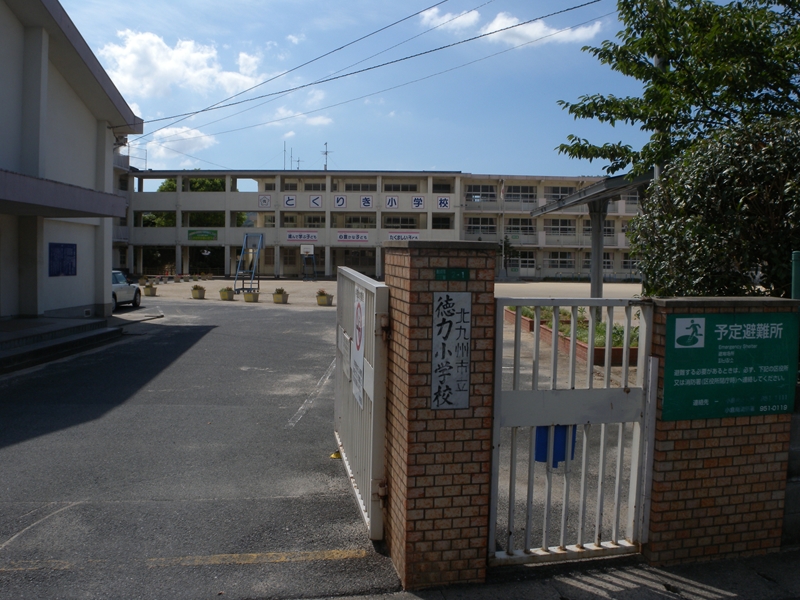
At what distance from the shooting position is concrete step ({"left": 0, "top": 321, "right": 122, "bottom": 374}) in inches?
472

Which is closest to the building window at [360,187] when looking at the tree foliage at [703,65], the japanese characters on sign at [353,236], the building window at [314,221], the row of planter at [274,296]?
the building window at [314,221]

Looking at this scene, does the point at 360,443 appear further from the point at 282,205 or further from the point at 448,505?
the point at 282,205

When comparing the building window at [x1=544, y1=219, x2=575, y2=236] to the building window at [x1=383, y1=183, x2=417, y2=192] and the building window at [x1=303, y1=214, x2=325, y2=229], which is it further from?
the building window at [x1=303, y1=214, x2=325, y2=229]

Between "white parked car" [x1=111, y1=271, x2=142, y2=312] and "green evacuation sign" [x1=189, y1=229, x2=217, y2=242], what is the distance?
31.9 metres

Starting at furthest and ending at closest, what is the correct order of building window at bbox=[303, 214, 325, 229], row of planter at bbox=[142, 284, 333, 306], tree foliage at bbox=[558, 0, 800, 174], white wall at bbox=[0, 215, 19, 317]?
building window at bbox=[303, 214, 325, 229] < row of planter at bbox=[142, 284, 333, 306] < white wall at bbox=[0, 215, 19, 317] < tree foliage at bbox=[558, 0, 800, 174]

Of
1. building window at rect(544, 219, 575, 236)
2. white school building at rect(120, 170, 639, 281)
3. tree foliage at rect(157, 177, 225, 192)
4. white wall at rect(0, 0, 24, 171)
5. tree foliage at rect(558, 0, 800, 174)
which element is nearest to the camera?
tree foliage at rect(558, 0, 800, 174)

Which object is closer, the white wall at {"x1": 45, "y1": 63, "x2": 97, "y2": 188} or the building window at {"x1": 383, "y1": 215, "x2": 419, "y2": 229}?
the white wall at {"x1": 45, "y1": 63, "x2": 97, "y2": 188}

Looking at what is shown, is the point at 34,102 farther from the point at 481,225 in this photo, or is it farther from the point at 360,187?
the point at 481,225

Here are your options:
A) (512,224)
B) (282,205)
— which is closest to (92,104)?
(282,205)

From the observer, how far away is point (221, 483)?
6105mm

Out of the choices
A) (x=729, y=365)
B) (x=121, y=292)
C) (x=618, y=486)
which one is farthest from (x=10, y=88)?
(x=729, y=365)

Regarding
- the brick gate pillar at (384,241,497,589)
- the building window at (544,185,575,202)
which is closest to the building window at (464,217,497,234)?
the building window at (544,185,575,202)

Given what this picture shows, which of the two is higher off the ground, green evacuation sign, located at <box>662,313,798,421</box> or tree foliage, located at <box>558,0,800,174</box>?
tree foliage, located at <box>558,0,800,174</box>

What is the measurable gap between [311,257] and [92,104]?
132 feet
